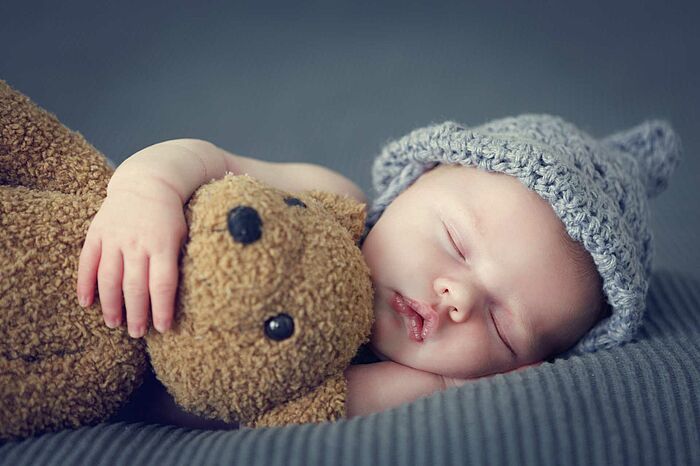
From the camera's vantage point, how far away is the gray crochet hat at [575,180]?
791 millimetres

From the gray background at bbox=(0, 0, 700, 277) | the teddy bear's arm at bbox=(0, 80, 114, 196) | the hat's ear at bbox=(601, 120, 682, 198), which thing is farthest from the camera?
the gray background at bbox=(0, 0, 700, 277)

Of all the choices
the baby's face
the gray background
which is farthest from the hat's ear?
the baby's face

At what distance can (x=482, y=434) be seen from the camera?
1.99 ft

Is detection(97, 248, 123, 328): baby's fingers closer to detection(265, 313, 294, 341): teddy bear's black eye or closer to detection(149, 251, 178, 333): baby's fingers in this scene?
detection(149, 251, 178, 333): baby's fingers

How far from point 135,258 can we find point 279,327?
0.15 meters

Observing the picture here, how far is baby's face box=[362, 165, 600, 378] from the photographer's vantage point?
0.78 meters

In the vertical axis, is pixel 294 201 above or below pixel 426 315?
above

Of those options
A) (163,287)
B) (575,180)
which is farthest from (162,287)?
(575,180)

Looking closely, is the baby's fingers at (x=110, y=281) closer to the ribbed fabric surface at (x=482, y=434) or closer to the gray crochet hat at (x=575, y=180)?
the ribbed fabric surface at (x=482, y=434)

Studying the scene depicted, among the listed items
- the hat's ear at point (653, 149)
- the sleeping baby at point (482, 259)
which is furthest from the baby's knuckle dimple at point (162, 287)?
the hat's ear at point (653, 149)

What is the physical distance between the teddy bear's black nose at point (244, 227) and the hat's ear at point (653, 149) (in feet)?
2.43

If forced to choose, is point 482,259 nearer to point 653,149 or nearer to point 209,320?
point 209,320

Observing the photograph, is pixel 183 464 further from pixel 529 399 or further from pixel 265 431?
pixel 529 399

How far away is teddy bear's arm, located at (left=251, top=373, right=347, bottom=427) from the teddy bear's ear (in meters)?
0.19
